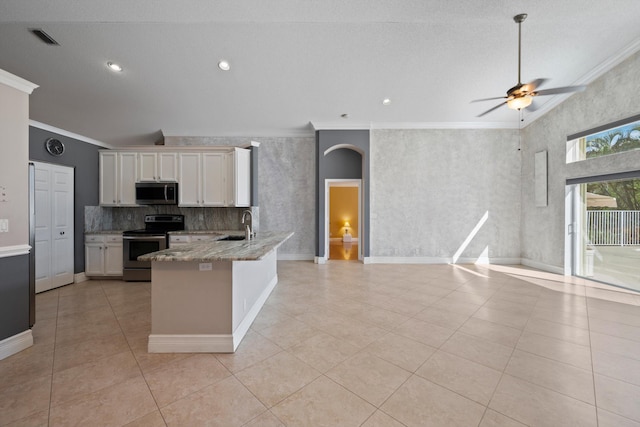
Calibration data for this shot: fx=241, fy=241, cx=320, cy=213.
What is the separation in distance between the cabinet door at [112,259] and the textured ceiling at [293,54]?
2.65 m

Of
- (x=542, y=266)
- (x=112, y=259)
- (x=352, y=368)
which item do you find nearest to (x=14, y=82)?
(x=112, y=259)

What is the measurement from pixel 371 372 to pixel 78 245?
5645 millimetres

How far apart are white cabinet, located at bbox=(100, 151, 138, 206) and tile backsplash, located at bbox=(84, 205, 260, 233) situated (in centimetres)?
40

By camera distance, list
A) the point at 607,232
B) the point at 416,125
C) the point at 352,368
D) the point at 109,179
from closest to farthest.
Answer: the point at 352,368
the point at 607,232
the point at 109,179
the point at 416,125

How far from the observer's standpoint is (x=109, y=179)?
16.1 ft

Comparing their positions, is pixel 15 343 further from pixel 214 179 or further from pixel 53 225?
pixel 214 179

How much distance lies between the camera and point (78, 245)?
14.9ft

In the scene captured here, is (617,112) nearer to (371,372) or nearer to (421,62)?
(421,62)

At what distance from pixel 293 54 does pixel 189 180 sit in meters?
3.27

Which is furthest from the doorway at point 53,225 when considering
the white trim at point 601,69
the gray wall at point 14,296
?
the white trim at point 601,69

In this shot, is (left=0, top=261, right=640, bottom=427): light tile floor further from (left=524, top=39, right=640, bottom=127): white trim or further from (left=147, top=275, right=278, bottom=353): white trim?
(left=524, top=39, right=640, bottom=127): white trim

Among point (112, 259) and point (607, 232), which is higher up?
point (607, 232)

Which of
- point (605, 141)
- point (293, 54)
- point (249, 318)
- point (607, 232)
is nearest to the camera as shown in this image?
point (249, 318)

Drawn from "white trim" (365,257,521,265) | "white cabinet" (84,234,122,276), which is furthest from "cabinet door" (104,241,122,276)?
"white trim" (365,257,521,265)
